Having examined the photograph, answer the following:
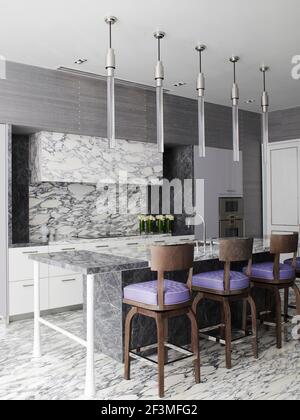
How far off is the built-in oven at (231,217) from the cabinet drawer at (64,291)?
8.45ft

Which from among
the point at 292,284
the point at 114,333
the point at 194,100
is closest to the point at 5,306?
the point at 114,333

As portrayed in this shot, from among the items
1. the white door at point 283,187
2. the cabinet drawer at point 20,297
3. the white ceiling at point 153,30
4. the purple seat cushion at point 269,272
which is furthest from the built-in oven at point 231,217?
the cabinet drawer at point 20,297

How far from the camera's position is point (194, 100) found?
20.9ft

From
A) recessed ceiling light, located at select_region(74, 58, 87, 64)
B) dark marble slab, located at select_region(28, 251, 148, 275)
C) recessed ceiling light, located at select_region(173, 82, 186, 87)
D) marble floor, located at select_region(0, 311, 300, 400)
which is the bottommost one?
marble floor, located at select_region(0, 311, 300, 400)

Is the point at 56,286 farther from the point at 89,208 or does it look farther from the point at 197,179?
the point at 197,179

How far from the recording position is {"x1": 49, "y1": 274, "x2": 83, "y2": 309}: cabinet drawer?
4918 millimetres

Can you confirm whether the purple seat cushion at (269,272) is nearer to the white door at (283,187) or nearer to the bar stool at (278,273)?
the bar stool at (278,273)

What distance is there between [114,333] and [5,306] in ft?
5.79

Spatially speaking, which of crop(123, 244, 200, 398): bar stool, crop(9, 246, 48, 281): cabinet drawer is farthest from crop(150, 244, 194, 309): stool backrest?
crop(9, 246, 48, 281): cabinet drawer

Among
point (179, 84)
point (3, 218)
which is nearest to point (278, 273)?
point (3, 218)

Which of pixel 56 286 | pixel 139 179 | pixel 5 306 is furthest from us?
pixel 139 179

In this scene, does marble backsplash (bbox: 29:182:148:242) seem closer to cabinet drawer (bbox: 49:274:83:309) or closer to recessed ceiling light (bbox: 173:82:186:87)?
cabinet drawer (bbox: 49:274:83:309)

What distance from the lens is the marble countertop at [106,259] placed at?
2.76 metres

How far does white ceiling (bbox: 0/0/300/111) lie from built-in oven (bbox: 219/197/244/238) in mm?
2065
